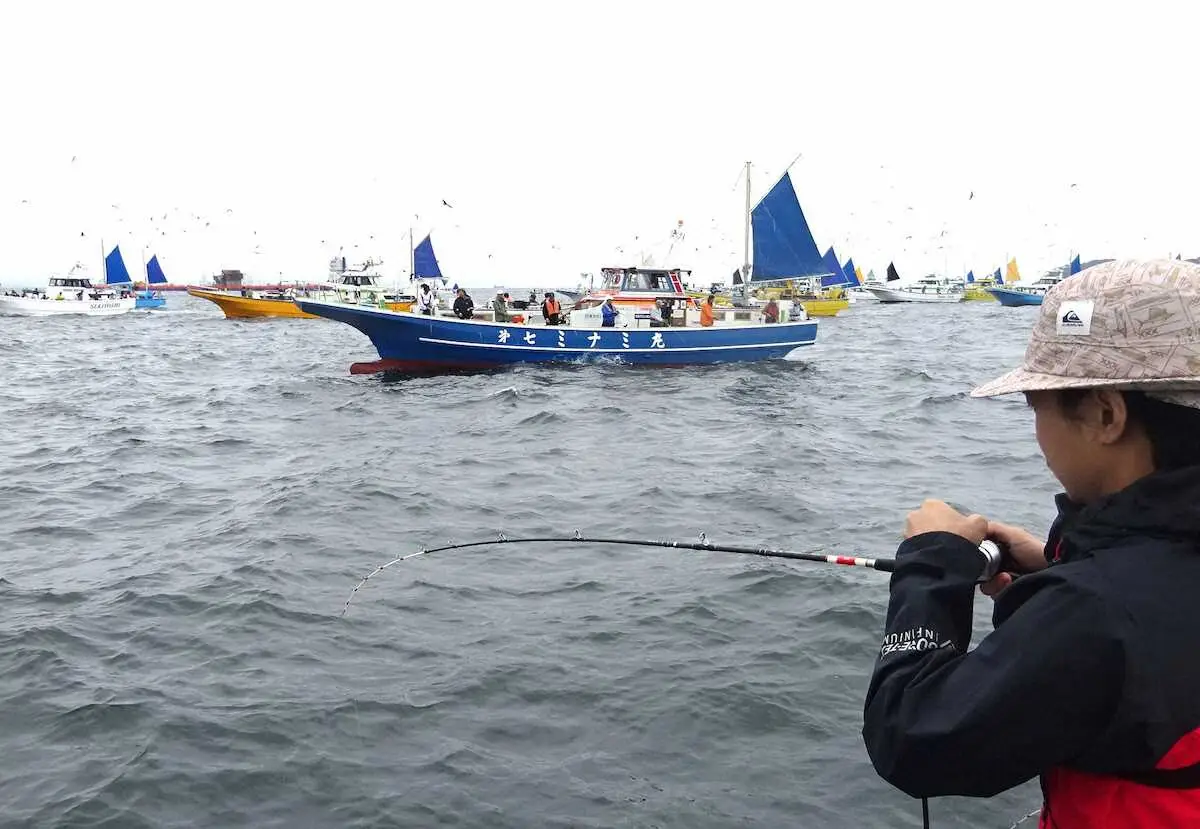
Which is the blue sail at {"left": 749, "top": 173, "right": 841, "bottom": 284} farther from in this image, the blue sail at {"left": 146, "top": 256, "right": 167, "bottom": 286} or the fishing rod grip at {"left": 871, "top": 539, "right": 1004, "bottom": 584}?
the blue sail at {"left": 146, "top": 256, "right": 167, "bottom": 286}

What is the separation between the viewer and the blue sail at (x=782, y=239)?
3269 cm

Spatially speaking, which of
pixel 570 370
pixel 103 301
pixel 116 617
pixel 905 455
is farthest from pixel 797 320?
pixel 103 301

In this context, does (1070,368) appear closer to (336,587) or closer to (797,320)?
(336,587)

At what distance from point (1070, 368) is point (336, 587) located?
260 inches

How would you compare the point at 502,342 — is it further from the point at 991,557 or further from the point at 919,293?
the point at 919,293

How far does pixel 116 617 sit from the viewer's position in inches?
260

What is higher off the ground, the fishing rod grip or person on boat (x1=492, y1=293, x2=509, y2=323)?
person on boat (x1=492, y1=293, x2=509, y2=323)

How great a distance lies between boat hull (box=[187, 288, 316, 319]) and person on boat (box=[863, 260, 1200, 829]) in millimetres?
55409

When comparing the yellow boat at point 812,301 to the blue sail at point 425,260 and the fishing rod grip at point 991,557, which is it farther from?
the fishing rod grip at point 991,557

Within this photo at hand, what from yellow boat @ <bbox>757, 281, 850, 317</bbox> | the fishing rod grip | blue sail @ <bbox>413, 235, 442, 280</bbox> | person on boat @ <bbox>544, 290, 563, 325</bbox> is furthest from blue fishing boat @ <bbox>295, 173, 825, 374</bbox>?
blue sail @ <bbox>413, 235, 442, 280</bbox>

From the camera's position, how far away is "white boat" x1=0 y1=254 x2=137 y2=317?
181 ft

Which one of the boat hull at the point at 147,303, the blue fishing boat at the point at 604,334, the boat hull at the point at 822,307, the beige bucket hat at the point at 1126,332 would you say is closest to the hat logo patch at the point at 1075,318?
the beige bucket hat at the point at 1126,332

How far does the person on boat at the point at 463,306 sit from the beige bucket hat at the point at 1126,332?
2292 centimetres

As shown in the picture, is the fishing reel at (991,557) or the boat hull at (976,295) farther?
the boat hull at (976,295)
